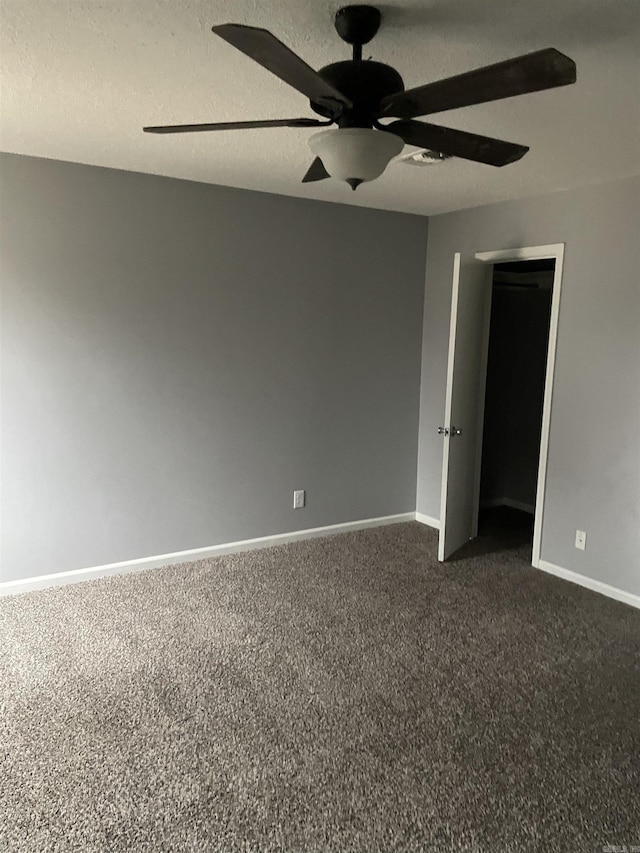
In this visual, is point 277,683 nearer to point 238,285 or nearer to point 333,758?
point 333,758

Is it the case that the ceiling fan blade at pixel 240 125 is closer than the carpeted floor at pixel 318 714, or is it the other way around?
the ceiling fan blade at pixel 240 125

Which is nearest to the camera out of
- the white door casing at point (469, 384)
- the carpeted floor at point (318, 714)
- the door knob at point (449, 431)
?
the carpeted floor at point (318, 714)

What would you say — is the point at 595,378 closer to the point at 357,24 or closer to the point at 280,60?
the point at 357,24

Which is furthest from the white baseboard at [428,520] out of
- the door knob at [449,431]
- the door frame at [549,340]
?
the door knob at [449,431]

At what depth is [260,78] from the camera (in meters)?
2.09

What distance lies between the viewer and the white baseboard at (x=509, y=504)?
17.3 feet

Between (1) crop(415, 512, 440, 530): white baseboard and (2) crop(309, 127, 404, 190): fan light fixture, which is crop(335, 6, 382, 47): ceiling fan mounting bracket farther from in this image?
(1) crop(415, 512, 440, 530): white baseboard

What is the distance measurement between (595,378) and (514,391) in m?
1.82

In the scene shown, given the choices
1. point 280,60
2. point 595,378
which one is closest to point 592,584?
point 595,378

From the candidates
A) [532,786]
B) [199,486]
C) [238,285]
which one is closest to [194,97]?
[238,285]

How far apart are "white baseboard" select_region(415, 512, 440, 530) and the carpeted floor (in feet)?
3.21

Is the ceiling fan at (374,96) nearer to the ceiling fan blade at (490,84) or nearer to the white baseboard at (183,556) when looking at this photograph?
the ceiling fan blade at (490,84)

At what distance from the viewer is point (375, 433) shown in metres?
4.72

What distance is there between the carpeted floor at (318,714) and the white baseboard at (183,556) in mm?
99
